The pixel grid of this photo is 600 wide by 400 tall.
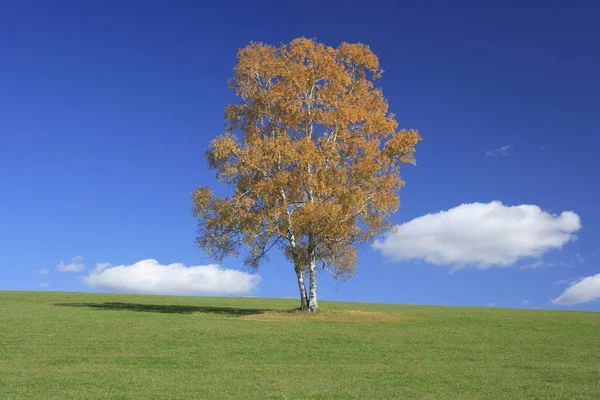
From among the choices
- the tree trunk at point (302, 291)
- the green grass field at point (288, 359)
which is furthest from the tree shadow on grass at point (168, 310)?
the green grass field at point (288, 359)

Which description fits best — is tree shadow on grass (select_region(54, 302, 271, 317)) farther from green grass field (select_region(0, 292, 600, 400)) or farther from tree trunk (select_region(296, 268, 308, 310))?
green grass field (select_region(0, 292, 600, 400))

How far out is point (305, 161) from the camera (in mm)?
42406

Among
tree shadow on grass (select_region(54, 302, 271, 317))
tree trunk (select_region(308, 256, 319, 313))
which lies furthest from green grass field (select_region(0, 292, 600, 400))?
tree shadow on grass (select_region(54, 302, 271, 317))

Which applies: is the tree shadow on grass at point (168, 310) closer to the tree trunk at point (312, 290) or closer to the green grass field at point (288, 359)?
the tree trunk at point (312, 290)

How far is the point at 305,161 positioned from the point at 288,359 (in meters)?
21.3

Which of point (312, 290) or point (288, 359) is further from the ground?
point (312, 290)

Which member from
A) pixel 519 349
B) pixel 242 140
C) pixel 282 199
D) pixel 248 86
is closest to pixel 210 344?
pixel 519 349

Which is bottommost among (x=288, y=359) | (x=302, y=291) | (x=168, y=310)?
(x=288, y=359)

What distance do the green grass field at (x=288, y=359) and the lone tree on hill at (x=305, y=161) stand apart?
25.1 ft

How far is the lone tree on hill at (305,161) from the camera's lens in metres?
42.7

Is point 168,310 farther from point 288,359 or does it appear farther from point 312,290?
point 288,359

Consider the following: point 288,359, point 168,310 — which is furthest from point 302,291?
point 288,359

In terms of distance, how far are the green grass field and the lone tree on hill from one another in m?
7.66

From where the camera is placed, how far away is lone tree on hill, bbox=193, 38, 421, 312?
140 ft
